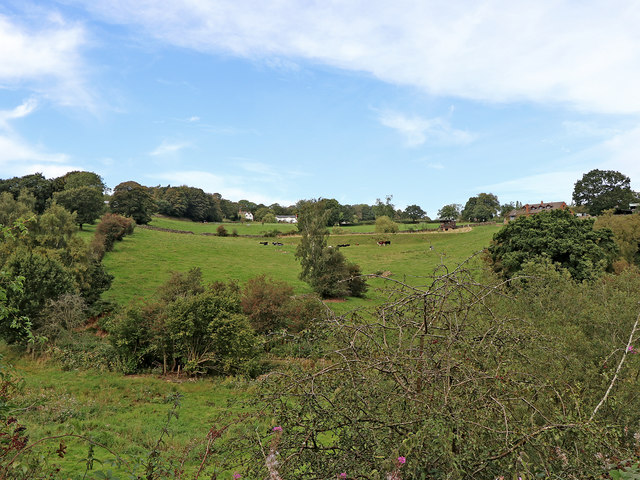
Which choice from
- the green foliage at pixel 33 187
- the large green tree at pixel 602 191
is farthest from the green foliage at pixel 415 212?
the green foliage at pixel 33 187

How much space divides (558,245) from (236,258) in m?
38.4

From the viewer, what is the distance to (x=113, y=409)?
46.6ft

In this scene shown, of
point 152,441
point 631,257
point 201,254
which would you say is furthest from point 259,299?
point 631,257

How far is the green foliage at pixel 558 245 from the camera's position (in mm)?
29453

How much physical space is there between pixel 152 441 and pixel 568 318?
13.2 m

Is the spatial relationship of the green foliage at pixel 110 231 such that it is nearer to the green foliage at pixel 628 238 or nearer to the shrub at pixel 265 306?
the shrub at pixel 265 306

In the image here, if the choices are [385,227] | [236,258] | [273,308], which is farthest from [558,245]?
[385,227]

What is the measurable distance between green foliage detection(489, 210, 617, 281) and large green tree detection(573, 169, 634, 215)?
54.0 metres

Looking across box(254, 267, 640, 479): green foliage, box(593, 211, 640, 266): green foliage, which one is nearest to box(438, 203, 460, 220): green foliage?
box(593, 211, 640, 266): green foliage

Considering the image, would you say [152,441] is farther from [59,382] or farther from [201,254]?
[201,254]

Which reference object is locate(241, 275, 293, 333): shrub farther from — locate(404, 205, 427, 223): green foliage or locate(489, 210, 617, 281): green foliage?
locate(404, 205, 427, 223): green foliage

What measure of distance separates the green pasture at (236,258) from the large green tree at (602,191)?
27.6 m

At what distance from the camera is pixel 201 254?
5225 centimetres

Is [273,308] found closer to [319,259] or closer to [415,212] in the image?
[319,259]
